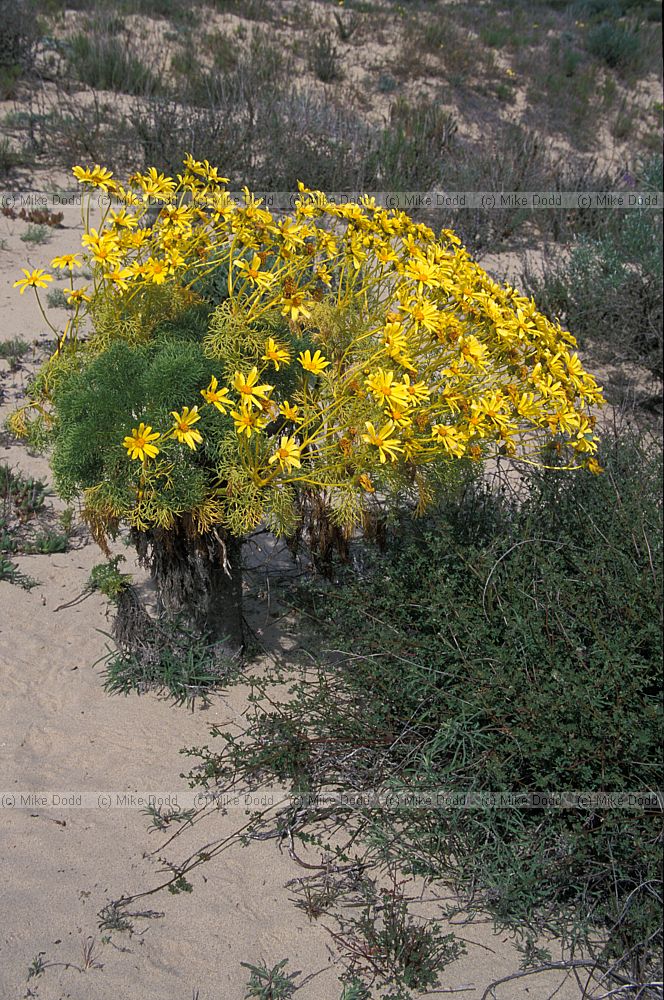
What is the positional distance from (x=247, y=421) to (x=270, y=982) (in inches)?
58.6

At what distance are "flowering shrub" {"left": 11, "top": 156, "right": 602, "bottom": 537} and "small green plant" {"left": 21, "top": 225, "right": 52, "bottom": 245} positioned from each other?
3.53 m

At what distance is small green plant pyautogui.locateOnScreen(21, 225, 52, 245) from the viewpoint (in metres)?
6.27

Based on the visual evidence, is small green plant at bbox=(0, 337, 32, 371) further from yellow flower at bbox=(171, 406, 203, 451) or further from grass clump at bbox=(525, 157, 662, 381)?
grass clump at bbox=(525, 157, 662, 381)

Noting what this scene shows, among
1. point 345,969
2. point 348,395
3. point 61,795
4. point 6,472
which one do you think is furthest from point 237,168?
point 345,969

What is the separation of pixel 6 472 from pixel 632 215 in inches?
230

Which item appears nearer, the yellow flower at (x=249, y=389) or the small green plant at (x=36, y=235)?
the yellow flower at (x=249, y=389)

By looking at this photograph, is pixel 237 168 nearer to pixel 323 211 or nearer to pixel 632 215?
pixel 632 215

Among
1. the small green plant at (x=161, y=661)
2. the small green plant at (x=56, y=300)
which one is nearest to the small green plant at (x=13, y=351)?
the small green plant at (x=56, y=300)

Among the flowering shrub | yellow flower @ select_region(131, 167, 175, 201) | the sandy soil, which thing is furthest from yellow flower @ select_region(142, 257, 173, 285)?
the sandy soil

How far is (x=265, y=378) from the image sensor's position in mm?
3029

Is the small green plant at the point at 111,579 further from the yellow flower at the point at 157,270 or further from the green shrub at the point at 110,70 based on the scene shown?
the green shrub at the point at 110,70

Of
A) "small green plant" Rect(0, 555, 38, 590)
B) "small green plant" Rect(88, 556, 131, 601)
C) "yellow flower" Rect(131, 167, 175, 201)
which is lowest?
"small green plant" Rect(0, 555, 38, 590)

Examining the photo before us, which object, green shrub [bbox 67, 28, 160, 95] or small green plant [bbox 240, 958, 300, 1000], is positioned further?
green shrub [bbox 67, 28, 160, 95]

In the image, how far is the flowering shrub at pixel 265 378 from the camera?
107 inches
